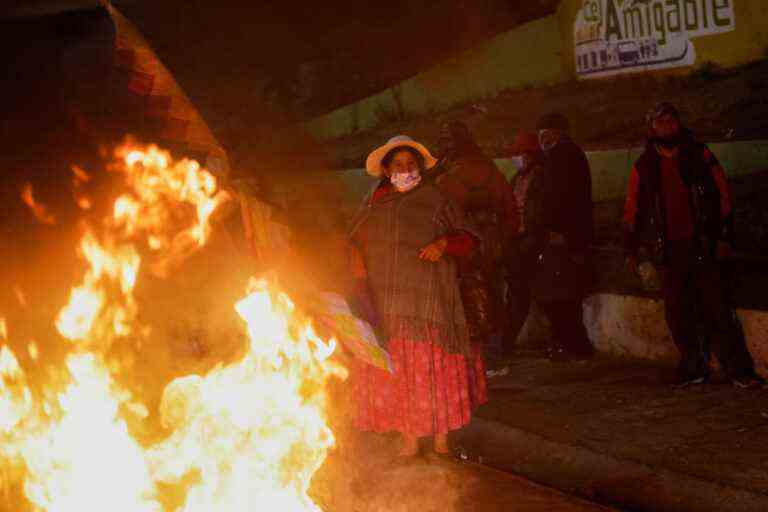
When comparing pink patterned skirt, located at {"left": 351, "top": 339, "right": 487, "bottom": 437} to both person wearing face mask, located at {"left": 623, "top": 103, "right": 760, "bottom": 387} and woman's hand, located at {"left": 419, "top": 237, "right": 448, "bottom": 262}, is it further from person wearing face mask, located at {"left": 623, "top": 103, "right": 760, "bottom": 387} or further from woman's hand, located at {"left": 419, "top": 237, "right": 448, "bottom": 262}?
person wearing face mask, located at {"left": 623, "top": 103, "right": 760, "bottom": 387}

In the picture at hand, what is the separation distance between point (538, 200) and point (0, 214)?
14.9 feet

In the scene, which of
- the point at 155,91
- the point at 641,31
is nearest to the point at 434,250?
the point at 155,91

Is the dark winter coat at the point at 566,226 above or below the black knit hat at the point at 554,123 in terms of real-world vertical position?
below

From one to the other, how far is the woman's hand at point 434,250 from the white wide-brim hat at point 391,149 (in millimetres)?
569

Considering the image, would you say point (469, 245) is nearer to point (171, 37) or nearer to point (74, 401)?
point (74, 401)

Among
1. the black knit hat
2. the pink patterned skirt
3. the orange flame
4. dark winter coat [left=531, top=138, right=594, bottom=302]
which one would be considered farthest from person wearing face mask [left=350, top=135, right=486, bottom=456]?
the black knit hat

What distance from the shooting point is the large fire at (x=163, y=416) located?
5.65 meters

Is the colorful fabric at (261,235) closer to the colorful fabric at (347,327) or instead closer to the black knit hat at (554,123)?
the colorful fabric at (347,327)

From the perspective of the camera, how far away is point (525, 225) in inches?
385

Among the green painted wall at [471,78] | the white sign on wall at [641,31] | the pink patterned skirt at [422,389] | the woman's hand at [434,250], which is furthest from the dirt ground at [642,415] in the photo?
the green painted wall at [471,78]

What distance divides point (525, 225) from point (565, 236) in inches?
13.6

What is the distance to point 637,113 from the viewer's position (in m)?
15.5

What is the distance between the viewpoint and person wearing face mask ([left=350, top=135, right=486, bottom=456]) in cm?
741

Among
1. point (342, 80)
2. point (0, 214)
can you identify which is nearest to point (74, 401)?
point (0, 214)
